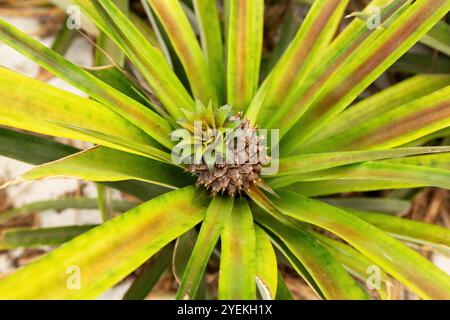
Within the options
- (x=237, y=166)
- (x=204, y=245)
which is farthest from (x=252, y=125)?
(x=204, y=245)

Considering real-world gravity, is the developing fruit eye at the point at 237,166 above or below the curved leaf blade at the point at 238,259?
above

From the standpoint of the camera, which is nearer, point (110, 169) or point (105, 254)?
point (105, 254)

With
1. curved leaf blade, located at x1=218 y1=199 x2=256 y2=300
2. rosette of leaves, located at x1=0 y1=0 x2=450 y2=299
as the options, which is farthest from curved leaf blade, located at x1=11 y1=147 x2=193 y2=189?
curved leaf blade, located at x1=218 y1=199 x2=256 y2=300

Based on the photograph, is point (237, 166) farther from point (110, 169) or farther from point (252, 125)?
point (110, 169)

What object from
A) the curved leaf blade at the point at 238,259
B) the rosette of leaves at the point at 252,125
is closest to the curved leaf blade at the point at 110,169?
the rosette of leaves at the point at 252,125

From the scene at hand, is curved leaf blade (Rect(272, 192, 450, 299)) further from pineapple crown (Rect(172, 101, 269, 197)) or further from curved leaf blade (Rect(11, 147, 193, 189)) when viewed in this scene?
curved leaf blade (Rect(11, 147, 193, 189))

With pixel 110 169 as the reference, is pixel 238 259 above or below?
below

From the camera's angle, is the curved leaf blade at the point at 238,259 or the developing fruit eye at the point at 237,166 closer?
the curved leaf blade at the point at 238,259

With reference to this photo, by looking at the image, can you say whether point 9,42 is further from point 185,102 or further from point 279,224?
point 279,224

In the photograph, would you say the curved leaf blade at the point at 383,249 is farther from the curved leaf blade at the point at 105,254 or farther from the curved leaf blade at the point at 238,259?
the curved leaf blade at the point at 105,254
